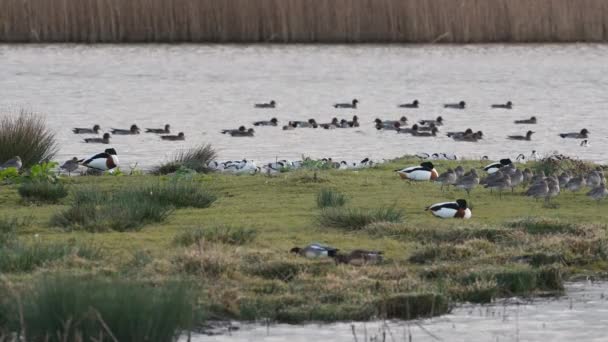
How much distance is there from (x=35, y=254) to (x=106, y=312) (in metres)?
2.76

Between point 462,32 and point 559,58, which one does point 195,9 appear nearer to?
point 462,32

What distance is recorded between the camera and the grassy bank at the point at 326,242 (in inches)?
428

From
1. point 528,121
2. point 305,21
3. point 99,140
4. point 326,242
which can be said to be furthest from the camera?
point 305,21

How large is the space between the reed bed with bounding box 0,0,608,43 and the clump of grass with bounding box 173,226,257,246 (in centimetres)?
3075

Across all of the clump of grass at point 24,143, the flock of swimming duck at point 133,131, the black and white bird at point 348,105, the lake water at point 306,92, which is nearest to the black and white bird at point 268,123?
the lake water at point 306,92

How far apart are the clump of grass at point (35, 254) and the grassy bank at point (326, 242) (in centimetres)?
2

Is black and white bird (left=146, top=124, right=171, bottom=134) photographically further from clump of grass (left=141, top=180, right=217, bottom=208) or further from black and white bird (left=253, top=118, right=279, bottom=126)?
clump of grass (left=141, top=180, right=217, bottom=208)

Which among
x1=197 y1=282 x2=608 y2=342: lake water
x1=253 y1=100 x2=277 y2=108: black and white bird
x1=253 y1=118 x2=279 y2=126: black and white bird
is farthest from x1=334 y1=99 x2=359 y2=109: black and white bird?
x1=197 y1=282 x2=608 y2=342: lake water

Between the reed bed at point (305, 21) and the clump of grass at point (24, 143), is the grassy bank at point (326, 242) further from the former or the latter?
the reed bed at point (305, 21)

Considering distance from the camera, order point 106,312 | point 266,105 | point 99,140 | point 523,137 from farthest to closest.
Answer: point 266,105
point 523,137
point 99,140
point 106,312

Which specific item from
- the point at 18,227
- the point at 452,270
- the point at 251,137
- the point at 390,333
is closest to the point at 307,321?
the point at 390,333

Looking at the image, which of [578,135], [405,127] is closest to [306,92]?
[405,127]

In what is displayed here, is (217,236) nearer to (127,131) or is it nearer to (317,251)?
(317,251)

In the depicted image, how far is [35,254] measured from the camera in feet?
37.7
